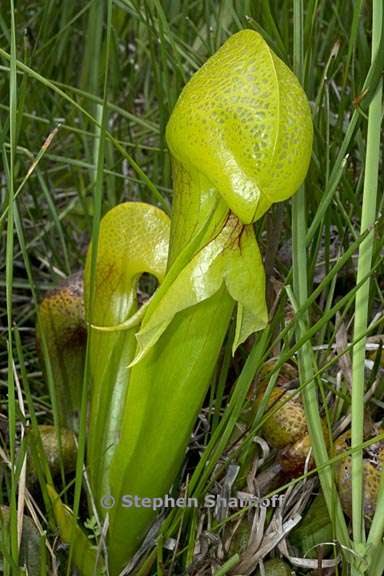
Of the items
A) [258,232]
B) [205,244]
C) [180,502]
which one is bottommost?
[180,502]

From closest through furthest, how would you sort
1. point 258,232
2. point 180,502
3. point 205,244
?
point 205,244, point 180,502, point 258,232

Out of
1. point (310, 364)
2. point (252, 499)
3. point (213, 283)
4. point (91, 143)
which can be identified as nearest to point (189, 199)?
point (213, 283)

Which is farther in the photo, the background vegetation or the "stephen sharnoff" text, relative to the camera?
the "stephen sharnoff" text

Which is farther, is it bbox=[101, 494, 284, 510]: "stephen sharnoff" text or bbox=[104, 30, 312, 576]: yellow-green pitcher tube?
bbox=[101, 494, 284, 510]: "stephen sharnoff" text

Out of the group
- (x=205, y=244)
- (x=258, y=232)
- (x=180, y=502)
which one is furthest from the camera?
(x=258, y=232)

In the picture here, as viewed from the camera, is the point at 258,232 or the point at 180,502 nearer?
the point at 180,502

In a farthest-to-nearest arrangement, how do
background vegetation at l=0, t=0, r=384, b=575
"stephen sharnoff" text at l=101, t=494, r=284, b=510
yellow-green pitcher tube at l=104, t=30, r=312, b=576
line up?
1. "stephen sharnoff" text at l=101, t=494, r=284, b=510
2. background vegetation at l=0, t=0, r=384, b=575
3. yellow-green pitcher tube at l=104, t=30, r=312, b=576

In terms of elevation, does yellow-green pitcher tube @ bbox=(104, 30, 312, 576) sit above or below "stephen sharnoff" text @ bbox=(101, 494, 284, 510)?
above

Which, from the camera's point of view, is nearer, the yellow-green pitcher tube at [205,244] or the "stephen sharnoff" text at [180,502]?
the yellow-green pitcher tube at [205,244]

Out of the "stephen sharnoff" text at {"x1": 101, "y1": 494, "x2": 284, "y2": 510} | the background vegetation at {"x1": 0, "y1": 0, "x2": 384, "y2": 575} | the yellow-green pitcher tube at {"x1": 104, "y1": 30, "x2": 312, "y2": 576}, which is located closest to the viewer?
the yellow-green pitcher tube at {"x1": 104, "y1": 30, "x2": 312, "y2": 576}

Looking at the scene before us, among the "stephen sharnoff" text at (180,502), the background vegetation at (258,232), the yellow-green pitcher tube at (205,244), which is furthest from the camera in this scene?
the "stephen sharnoff" text at (180,502)

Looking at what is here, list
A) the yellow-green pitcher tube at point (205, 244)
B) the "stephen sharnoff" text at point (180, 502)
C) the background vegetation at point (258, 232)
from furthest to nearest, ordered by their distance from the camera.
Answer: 1. the "stephen sharnoff" text at point (180, 502)
2. the background vegetation at point (258, 232)
3. the yellow-green pitcher tube at point (205, 244)

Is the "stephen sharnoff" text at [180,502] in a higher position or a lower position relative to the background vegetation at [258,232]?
lower
